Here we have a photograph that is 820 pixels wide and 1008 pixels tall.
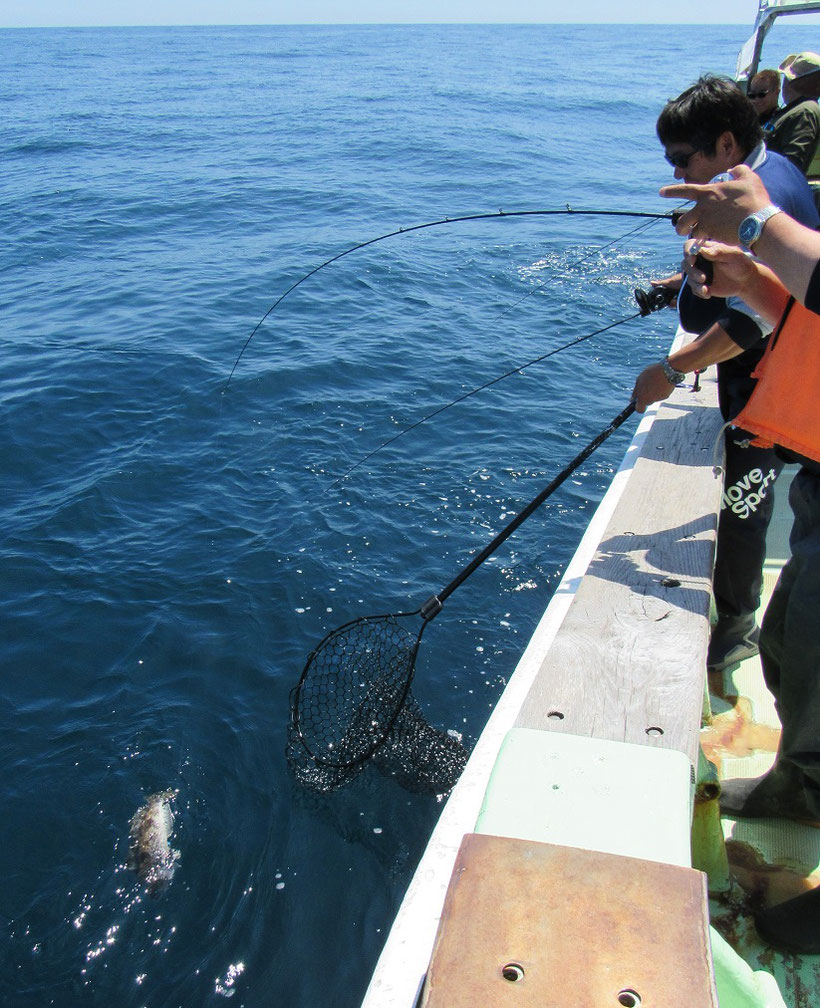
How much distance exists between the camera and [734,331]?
285 cm

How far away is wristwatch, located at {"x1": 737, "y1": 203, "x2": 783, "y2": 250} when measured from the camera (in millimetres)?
1808

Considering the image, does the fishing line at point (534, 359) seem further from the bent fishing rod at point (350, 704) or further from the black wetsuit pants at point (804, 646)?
the black wetsuit pants at point (804, 646)

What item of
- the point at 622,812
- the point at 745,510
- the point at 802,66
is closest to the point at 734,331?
the point at 745,510

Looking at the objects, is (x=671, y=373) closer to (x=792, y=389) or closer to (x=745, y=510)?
(x=745, y=510)

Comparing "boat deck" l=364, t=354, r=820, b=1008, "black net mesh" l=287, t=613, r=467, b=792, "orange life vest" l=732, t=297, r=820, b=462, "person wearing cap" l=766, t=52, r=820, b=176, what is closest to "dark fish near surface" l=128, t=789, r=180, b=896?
"black net mesh" l=287, t=613, r=467, b=792

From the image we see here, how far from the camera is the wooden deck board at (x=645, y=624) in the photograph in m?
1.93

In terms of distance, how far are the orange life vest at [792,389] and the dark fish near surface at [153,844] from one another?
3.57m

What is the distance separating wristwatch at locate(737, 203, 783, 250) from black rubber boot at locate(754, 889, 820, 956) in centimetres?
183

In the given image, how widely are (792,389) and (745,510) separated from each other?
1.27m

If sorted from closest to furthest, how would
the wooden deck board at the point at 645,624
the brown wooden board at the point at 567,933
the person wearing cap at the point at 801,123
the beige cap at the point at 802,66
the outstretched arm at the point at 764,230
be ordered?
the brown wooden board at the point at 567,933 → the outstretched arm at the point at 764,230 → the wooden deck board at the point at 645,624 → the person wearing cap at the point at 801,123 → the beige cap at the point at 802,66

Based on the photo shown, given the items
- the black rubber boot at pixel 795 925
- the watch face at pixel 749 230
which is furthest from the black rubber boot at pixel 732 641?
the watch face at pixel 749 230

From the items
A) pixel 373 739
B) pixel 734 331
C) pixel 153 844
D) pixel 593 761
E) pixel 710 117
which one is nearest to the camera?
pixel 593 761

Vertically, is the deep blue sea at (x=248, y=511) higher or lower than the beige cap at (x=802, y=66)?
lower

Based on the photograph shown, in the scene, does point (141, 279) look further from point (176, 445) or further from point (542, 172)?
point (542, 172)
